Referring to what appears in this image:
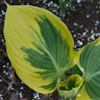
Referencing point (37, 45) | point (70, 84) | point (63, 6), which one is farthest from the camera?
point (63, 6)

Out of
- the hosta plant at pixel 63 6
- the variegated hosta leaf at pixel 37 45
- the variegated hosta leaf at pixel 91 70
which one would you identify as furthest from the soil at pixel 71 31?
the variegated hosta leaf at pixel 37 45

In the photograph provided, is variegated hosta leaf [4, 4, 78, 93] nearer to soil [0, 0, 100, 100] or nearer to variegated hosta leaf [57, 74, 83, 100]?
variegated hosta leaf [57, 74, 83, 100]

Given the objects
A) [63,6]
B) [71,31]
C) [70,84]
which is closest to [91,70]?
[70,84]

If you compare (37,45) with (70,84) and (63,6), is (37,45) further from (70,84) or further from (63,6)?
(63,6)

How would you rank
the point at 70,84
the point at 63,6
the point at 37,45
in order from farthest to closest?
the point at 63,6
the point at 70,84
the point at 37,45

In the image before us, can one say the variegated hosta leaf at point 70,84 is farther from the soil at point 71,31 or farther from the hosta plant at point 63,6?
the hosta plant at point 63,6

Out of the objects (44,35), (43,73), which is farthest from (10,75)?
(44,35)

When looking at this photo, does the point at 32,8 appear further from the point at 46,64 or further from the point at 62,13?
the point at 62,13
